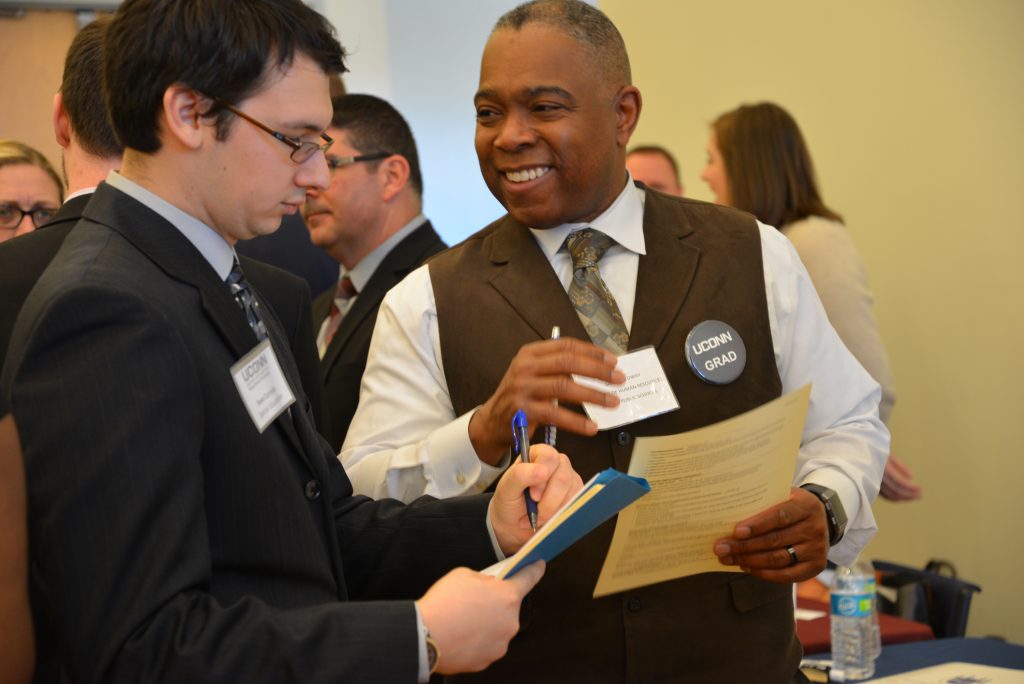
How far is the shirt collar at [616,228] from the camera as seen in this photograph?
2.11 m

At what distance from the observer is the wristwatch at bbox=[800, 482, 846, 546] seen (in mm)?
1906

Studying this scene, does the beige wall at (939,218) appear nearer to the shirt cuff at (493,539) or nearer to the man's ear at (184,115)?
the shirt cuff at (493,539)

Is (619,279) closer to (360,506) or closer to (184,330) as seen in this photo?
(360,506)

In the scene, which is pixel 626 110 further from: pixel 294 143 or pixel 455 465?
pixel 294 143

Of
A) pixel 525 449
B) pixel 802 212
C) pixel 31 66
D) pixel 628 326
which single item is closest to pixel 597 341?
pixel 628 326

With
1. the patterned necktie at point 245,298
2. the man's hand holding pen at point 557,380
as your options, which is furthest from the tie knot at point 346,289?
the patterned necktie at point 245,298

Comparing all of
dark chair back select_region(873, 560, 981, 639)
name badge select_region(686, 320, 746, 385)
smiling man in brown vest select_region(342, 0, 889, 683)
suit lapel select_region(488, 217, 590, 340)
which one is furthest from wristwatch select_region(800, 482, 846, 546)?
dark chair back select_region(873, 560, 981, 639)

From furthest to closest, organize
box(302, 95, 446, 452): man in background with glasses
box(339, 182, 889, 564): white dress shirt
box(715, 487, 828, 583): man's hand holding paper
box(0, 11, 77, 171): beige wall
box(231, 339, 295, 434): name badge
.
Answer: box(0, 11, 77, 171): beige wall → box(302, 95, 446, 452): man in background with glasses → box(339, 182, 889, 564): white dress shirt → box(715, 487, 828, 583): man's hand holding paper → box(231, 339, 295, 434): name badge

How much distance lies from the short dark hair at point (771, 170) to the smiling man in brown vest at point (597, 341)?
7.00ft

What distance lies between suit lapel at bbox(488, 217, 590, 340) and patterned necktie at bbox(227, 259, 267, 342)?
0.60m

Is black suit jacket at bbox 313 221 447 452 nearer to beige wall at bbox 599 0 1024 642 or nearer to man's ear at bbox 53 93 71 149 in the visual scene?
man's ear at bbox 53 93 71 149

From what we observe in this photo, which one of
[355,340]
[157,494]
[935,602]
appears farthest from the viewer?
[935,602]

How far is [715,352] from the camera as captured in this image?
1974mm

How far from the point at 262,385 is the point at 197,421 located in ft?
0.54
